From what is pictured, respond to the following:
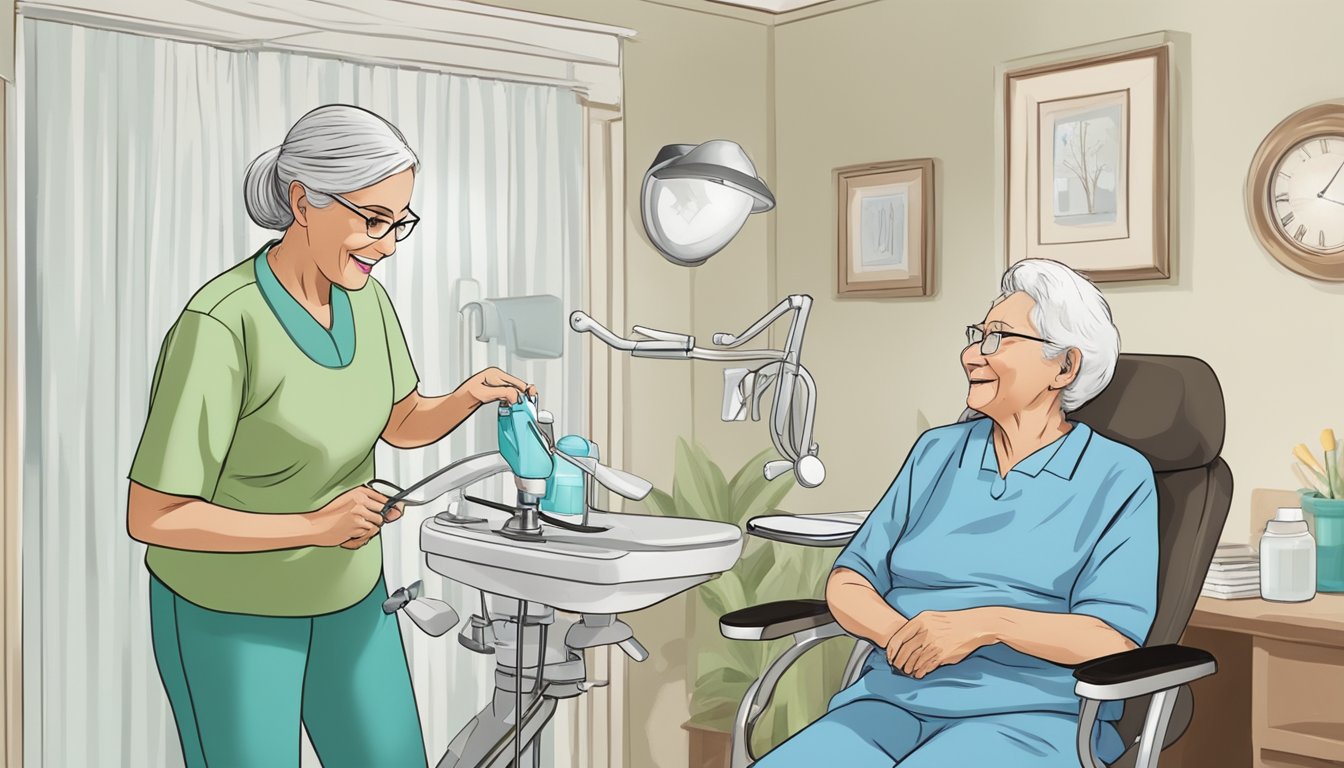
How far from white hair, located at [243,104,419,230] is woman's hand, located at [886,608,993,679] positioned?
1.22 m

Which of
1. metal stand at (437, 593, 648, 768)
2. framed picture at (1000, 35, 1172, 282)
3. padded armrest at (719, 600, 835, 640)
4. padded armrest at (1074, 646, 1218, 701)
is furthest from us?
framed picture at (1000, 35, 1172, 282)

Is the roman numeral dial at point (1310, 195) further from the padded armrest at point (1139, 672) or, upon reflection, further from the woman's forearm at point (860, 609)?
the woman's forearm at point (860, 609)

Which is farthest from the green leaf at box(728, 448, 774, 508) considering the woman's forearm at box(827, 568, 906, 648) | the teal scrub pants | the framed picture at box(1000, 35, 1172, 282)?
the teal scrub pants

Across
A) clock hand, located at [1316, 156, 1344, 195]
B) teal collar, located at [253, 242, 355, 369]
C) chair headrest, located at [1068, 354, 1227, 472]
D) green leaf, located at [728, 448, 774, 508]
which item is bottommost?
green leaf, located at [728, 448, 774, 508]

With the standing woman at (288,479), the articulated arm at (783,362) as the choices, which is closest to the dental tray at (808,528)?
the articulated arm at (783,362)

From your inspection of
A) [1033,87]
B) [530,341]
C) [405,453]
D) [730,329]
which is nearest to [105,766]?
[405,453]

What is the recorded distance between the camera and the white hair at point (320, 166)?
240 cm

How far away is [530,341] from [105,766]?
1.29m

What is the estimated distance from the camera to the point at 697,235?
2768 mm

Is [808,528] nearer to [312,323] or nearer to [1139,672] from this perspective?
[1139,672]

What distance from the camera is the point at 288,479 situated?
2.36m

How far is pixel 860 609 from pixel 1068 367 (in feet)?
1.77

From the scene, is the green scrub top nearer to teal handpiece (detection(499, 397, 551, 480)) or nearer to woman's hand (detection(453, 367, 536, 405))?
woman's hand (detection(453, 367, 536, 405))

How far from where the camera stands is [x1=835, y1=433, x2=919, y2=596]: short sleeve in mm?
2361
